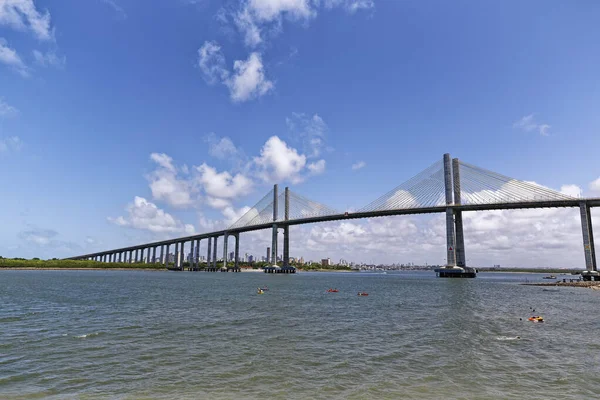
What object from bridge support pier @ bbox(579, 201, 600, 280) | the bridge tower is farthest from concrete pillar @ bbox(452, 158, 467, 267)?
bridge support pier @ bbox(579, 201, 600, 280)

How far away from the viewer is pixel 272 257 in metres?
140

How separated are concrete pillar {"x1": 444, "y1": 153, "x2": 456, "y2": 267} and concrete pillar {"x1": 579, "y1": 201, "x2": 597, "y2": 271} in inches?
1029

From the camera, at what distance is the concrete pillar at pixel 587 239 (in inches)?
3068

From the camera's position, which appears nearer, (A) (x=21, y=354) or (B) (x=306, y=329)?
(A) (x=21, y=354)

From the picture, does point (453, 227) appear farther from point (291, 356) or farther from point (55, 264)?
point (55, 264)

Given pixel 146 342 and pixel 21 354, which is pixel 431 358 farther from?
pixel 21 354

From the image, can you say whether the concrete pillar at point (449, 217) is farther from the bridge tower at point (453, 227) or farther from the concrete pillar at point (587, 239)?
the concrete pillar at point (587, 239)

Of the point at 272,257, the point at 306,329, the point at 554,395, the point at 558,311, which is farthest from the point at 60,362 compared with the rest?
the point at 272,257

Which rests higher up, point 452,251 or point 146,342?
point 452,251

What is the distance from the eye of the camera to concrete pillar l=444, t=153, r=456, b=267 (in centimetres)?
9344

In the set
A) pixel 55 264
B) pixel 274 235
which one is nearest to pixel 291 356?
pixel 274 235

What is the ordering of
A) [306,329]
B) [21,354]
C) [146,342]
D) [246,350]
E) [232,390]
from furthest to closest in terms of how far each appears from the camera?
[306,329]
[146,342]
[246,350]
[21,354]
[232,390]

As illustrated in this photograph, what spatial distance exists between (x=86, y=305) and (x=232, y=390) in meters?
25.8

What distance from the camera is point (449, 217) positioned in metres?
93.8
